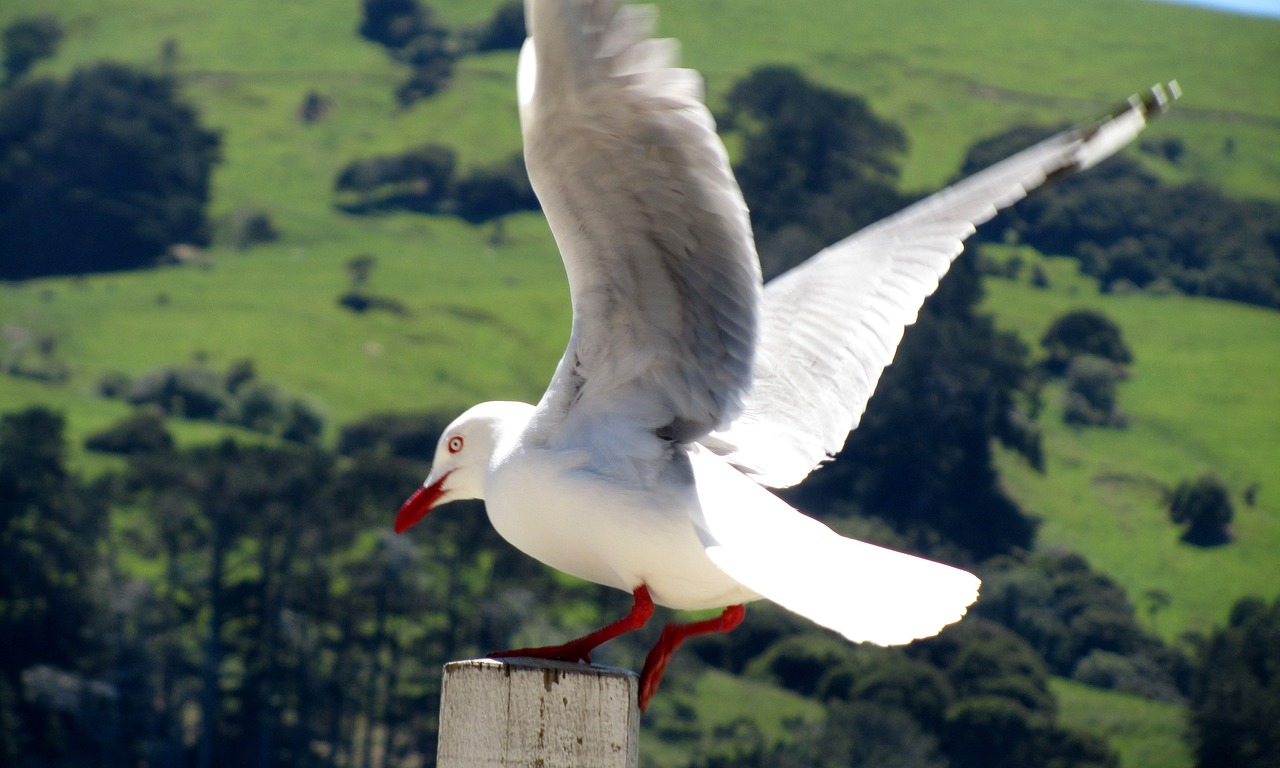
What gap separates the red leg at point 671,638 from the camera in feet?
15.1

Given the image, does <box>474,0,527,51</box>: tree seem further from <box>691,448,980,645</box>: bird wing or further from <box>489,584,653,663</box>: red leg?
<box>489,584,653,663</box>: red leg

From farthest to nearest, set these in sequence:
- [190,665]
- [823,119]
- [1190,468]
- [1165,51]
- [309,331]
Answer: [1165,51]
[823,119]
[309,331]
[1190,468]
[190,665]

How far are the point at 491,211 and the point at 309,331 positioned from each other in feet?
47.2

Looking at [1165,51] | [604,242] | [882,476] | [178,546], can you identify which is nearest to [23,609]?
[178,546]

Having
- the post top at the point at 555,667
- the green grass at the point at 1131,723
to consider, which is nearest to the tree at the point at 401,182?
the green grass at the point at 1131,723

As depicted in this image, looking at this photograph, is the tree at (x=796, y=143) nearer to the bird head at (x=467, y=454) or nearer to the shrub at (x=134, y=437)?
the shrub at (x=134, y=437)

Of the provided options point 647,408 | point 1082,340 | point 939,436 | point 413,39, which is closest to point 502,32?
point 413,39

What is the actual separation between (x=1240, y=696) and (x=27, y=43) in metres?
69.5

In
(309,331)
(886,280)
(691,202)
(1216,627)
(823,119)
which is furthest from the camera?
(823,119)

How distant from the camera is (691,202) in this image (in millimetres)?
4488

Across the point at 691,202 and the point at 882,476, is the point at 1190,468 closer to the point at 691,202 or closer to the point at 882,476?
the point at 882,476

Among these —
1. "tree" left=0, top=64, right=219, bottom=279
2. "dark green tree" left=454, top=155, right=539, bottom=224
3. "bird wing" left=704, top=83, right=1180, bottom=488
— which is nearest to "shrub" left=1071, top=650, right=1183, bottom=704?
"dark green tree" left=454, top=155, right=539, bottom=224

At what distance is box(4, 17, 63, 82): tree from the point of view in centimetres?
8612

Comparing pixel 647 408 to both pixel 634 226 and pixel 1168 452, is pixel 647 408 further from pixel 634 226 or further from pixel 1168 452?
pixel 1168 452
